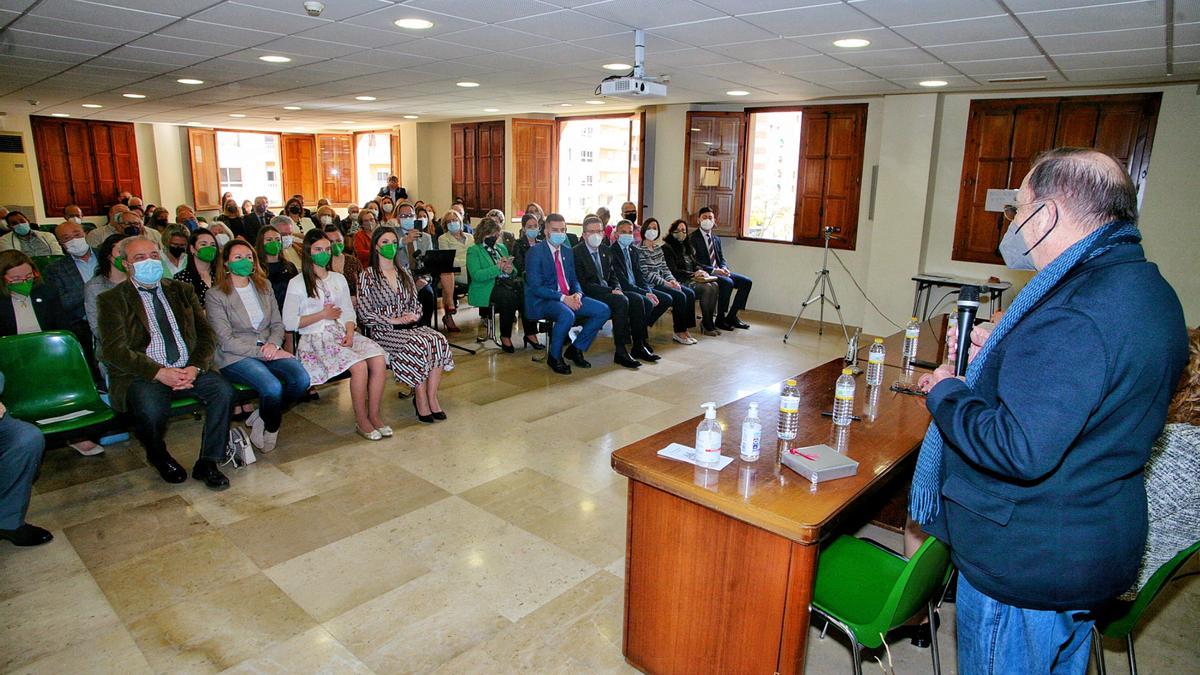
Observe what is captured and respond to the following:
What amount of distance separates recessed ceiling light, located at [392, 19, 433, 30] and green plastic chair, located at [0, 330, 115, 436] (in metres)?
2.65

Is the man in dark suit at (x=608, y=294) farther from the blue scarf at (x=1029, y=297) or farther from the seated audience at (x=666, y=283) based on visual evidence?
the blue scarf at (x=1029, y=297)

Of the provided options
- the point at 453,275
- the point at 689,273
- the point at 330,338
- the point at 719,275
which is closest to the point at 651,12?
the point at 330,338

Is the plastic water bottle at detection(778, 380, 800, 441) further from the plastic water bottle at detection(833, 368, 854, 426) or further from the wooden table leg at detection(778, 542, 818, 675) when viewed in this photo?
the wooden table leg at detection(778, 542, 818, 675)

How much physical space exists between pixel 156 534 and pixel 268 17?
10.1 feet

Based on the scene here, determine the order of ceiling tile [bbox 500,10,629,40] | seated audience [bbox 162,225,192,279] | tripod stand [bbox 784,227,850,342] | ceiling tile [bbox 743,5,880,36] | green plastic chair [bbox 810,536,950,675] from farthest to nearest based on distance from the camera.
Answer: tripod stand [bbox 784,227,850,342], seated audience [bbox 162,225,192,279], ceiling tile [bbox 500,10,629,40], ceiling tile [bbox 743,5,880,36], green plastic chair [bbox 810,536,950,675]

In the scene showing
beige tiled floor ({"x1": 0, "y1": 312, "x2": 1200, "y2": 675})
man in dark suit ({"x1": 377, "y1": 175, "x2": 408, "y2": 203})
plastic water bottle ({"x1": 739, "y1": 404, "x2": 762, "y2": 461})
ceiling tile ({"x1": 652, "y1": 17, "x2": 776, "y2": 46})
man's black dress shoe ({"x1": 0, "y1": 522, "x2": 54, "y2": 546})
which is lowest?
beige tiled floor ({"x1": 0, "y1": 312, "x2": 1200, "y2": 675})

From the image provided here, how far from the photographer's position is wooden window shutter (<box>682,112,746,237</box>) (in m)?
8.53

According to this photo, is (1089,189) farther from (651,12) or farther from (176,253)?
(176,253)

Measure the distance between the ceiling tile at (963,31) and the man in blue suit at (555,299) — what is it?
314cm

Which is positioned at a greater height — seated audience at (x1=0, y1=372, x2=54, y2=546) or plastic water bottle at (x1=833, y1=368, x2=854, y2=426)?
plastic water bottle at (x1=833, y1=368, x2=854, y2=426)

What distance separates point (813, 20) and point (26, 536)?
4.88 meters

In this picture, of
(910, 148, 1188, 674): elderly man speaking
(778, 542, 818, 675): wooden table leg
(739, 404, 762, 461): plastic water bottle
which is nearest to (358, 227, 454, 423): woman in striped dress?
(739, 404, 762, 461): plastic water bottle

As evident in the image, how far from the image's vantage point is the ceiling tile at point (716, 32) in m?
4.18

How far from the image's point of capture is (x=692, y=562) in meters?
2.06
